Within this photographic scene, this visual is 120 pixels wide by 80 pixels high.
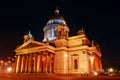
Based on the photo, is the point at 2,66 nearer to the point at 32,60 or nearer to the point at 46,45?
the point at 32,60

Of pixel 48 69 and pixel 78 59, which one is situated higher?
pixel 78 59

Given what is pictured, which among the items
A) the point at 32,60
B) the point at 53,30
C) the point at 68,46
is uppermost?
the point at 53,30

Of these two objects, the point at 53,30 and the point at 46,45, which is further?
the point at 53,30

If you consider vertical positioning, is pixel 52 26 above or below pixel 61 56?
above

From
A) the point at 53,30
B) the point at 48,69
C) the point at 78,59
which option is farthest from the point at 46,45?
the point at 53,30

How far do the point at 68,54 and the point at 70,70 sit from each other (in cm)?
461

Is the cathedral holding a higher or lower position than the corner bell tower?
lower

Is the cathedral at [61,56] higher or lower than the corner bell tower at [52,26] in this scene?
lower

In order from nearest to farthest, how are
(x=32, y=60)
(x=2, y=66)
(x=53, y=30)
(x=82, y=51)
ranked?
1. (x=82, y=51)
2. (x=32, y=60)
3. (x=53, y=30)
4. (x=2, y=66)

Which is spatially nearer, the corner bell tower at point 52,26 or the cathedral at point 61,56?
the cathedral at point 61,56

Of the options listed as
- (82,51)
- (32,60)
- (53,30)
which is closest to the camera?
(82,51)

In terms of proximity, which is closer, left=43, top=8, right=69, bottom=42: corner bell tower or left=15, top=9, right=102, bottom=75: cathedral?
left=15, top=9, right=102, bottom=75: cathedral

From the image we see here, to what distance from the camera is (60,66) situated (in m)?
42.6

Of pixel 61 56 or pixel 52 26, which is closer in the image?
pixel 61 56
